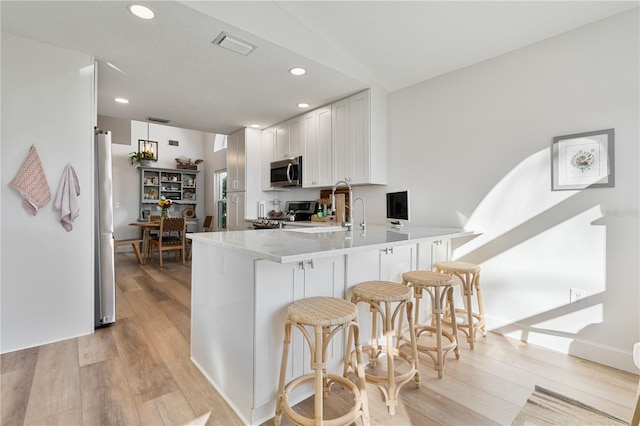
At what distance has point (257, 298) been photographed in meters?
1.44

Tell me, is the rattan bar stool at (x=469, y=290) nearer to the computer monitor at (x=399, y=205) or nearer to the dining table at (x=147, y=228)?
the computer monitor at (x=399, y=205)

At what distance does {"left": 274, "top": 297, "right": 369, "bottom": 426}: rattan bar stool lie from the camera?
4.17ft

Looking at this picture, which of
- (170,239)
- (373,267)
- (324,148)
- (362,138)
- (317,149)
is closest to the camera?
(373,267)

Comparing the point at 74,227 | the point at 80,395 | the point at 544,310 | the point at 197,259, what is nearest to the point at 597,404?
the point at 544,310

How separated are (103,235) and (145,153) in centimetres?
511

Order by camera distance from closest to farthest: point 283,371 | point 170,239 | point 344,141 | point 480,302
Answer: point 283,371 → point 480,302 → point 344,141 → point 170,239

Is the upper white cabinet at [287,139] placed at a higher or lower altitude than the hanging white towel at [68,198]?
higher

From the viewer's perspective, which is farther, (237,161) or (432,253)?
(237,161)

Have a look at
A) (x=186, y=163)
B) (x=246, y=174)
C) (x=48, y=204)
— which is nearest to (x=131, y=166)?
(x=186, y=163)

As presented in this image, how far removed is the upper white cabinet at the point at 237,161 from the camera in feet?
16.4

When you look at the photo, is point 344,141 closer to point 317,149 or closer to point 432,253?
point 317,149

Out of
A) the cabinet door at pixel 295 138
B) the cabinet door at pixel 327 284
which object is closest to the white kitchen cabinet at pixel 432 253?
the cabinet door at pixel 327 284

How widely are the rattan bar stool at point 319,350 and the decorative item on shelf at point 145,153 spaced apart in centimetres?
705

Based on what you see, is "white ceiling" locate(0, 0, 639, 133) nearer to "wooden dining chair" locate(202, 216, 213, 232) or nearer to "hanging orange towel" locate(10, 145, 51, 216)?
"hanging orange towel" locate(10, 145, 51, 216)
